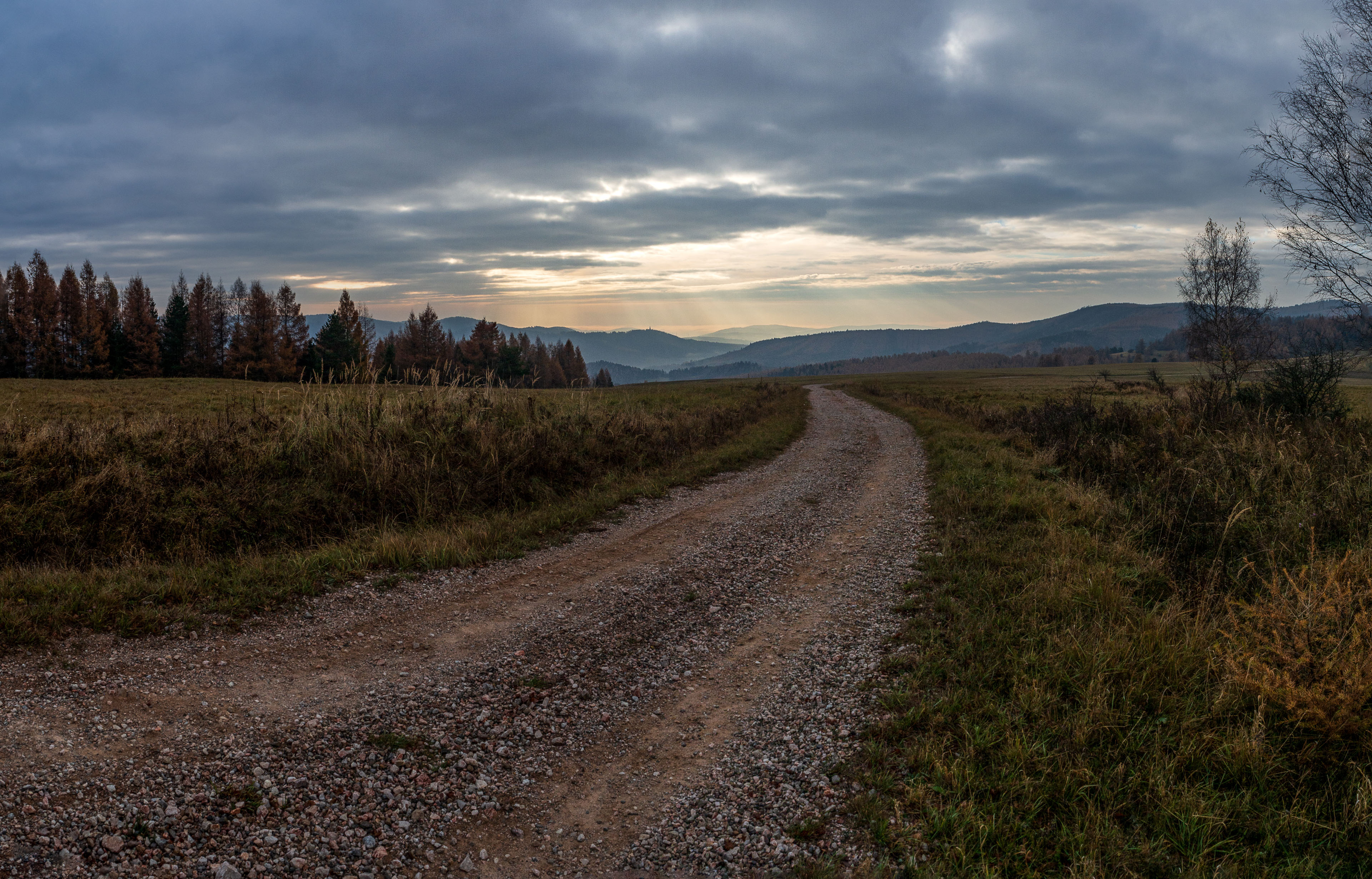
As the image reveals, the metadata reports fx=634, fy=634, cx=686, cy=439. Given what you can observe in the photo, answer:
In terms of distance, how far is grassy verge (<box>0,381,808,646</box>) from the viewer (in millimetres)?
6242

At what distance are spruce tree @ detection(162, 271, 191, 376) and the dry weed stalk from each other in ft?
295

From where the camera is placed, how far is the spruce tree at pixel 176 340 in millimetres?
69875

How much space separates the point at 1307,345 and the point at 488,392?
21.7 m

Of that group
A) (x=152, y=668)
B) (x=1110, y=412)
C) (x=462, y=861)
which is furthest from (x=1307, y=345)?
(x=152, y=668)

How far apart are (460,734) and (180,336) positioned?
86618 millimetres

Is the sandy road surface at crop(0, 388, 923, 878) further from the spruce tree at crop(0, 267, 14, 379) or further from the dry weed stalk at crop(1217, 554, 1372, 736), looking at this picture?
the spruce tree at crop(0, 267, 14, 379)

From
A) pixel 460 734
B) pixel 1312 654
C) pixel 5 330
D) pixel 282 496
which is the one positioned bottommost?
pixel 460 734

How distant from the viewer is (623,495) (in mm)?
12062

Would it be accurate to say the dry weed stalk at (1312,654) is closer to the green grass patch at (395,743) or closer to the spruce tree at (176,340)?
the green grass patch at (395,743)

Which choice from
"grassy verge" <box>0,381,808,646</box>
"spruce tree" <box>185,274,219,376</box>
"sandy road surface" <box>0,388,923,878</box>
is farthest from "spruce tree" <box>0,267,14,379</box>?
"sandy road surface" <box>0,388,923,878</box>

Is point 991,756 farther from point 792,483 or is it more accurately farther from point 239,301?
point 239,301

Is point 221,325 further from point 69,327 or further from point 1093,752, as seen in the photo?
point 1093,752

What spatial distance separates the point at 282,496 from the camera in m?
9.32

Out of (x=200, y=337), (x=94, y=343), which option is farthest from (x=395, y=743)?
(x=200, y=337)
